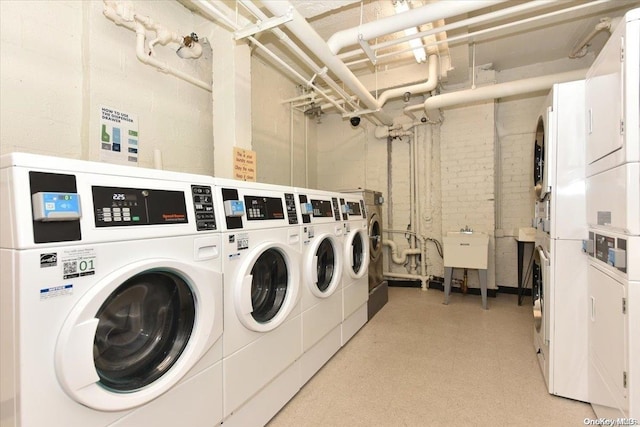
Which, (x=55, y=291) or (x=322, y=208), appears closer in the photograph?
(x=55, y=291)

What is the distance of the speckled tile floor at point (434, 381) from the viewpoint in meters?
1.72

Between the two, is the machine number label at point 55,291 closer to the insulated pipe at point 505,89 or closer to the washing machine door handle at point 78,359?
the washing machine door handle at point 78,359

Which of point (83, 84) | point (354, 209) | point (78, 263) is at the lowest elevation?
point (78, 263)

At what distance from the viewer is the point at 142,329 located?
3.79 ft

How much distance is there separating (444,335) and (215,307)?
231 cm

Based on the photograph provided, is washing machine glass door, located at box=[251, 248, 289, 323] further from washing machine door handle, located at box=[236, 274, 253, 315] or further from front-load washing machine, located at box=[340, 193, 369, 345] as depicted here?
front-load washing machine, located at box=[340, 193, 369, 345]

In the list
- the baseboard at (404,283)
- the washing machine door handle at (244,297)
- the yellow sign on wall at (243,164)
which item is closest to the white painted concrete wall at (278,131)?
the yellow sign on wall at (243,164)

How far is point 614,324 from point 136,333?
6.72ft

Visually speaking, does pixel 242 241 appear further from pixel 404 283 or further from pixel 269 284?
pixel 404 283

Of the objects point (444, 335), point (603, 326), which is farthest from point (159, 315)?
point (444, 335)

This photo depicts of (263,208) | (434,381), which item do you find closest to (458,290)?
(434,381)

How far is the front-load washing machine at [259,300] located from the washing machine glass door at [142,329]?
209 millimetres

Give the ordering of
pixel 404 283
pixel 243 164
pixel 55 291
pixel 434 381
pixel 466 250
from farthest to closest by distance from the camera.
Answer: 1. pixel 404 283
2. pixel 466 250
3. pixel 243 164
4. pixel 434 381
5. pixel 55 291

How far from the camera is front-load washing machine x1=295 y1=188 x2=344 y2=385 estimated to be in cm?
202
